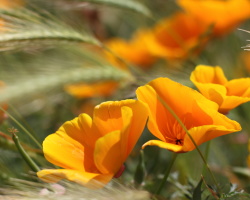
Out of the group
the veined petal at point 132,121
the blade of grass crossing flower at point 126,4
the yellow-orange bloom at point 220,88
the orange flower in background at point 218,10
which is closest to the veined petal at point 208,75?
the yellow-orange bloom at point 220,88

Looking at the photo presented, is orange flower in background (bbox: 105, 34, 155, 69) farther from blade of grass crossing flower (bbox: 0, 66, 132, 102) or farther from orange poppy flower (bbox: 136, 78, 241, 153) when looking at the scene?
orange poppy flower (bbox: 136, 78, 241, 153)

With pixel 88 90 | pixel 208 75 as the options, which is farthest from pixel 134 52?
pixel 208 75

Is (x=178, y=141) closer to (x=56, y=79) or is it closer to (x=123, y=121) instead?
(x=123, y=121)

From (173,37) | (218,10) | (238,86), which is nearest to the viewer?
(238,86)

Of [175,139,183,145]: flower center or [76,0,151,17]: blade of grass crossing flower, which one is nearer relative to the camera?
[175,139,183,145]: flower center

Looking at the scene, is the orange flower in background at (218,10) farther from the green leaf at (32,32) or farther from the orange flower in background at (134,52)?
the green leaf at (32,32)

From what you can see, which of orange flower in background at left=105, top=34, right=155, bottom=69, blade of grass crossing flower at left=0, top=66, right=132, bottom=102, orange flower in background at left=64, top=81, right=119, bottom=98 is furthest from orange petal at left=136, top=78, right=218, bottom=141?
orange flower in background at left=105, top=34, right=155, bottom=69
